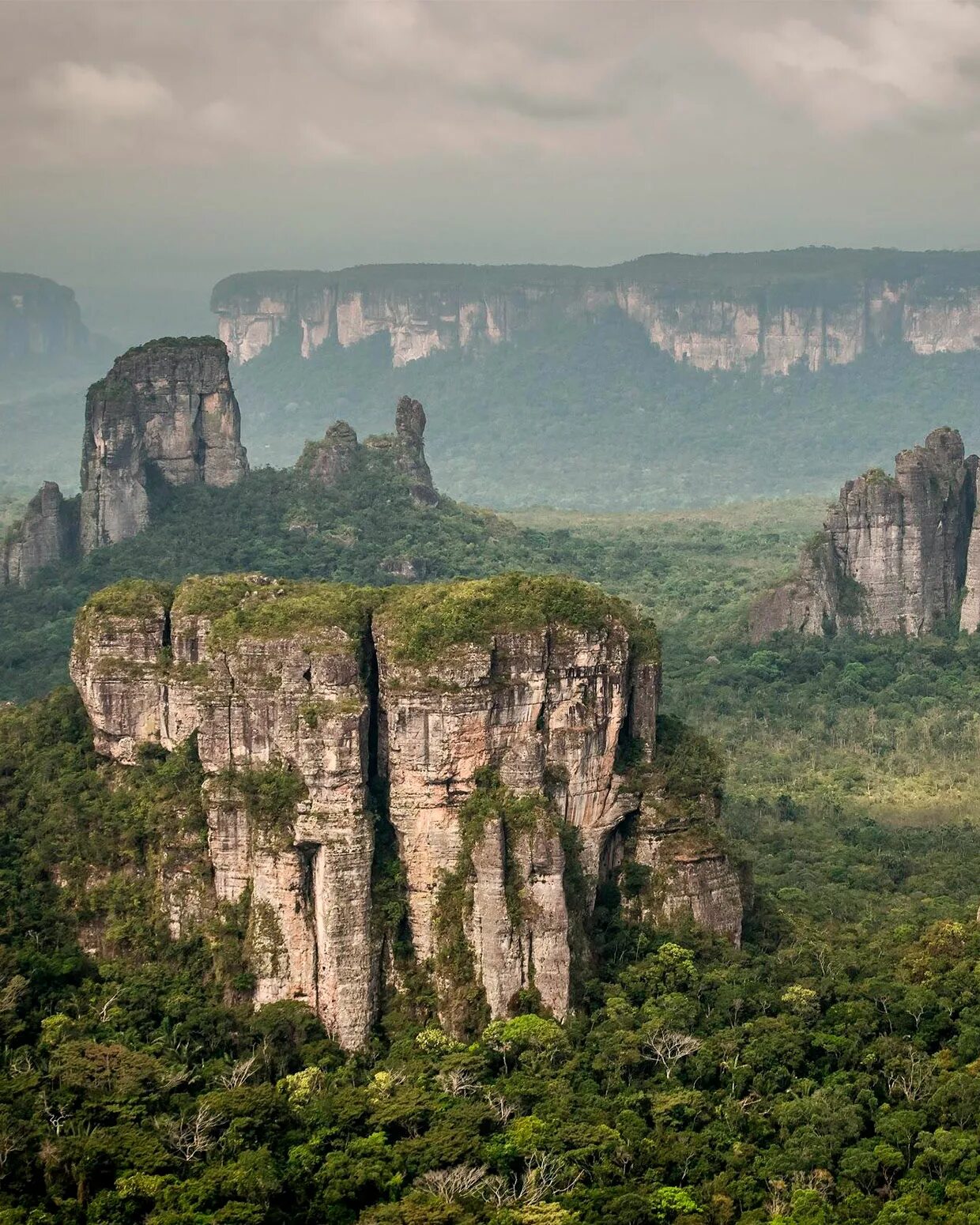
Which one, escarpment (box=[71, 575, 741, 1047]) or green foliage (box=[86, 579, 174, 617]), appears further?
green foliage (box=[86, 579, 174, 617])

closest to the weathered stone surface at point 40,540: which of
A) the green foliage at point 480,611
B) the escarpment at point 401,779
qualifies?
the escarpment at point 401,779

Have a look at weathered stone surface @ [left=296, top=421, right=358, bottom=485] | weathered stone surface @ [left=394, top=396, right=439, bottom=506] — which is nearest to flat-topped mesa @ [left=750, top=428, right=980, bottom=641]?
weathered stone surface @ [left=394, top=396, right=439, bottom=506]

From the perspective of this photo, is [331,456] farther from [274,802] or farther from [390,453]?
[274,802]

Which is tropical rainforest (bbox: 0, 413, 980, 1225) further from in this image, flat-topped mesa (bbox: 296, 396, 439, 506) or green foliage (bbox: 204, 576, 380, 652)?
flat-topped mesa (bbox: 296, 396, 439, 506)

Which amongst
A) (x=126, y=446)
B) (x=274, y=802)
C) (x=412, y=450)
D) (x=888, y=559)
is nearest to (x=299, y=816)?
(x=274, y=802)

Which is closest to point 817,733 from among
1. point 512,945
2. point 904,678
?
point 904,678

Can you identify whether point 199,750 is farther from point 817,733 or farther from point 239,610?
point 817,733

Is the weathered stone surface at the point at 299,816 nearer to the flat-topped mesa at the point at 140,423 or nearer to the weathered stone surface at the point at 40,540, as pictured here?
the flat-topped mesa at the point at 140,423
